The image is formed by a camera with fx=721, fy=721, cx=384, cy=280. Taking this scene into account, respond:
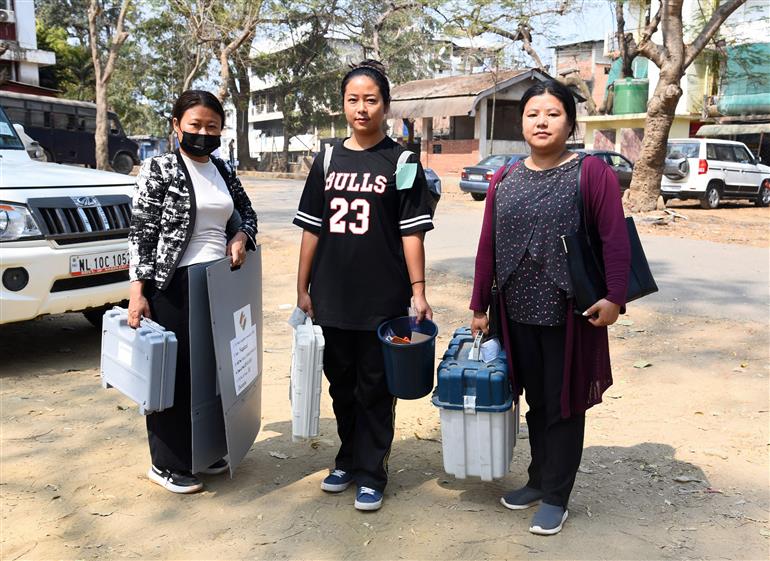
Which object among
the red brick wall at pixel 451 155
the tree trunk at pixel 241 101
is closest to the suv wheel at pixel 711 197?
the red brick wall at pixel 451 155

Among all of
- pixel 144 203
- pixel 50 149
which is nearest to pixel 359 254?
pixel 144 203

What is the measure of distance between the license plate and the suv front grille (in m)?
0.12

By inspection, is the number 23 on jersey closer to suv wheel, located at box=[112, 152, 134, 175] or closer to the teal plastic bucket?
the teal plastic bucket

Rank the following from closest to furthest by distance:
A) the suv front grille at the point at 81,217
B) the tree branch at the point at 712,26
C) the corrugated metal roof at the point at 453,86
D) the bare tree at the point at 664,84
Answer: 1. the suv front grille at the point at 81,217
2. the tree branch at the point at 712,26
3. the bare tree at the point at 664,84
4. the corrugated metal roof at the point at 453,86

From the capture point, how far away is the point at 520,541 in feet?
9.20

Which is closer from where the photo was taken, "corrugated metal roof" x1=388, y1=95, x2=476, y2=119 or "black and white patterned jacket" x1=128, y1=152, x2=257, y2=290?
"black and white patterned jacket" x1=128, y1=152, x2=257, y2=290

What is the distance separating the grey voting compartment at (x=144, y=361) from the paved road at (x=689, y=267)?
204 inches

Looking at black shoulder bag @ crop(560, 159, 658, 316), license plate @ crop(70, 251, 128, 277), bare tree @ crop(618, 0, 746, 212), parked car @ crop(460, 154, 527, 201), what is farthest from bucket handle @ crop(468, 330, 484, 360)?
parked car @ crop(460, 154, 527, 201)

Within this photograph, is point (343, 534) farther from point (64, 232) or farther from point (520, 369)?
point (64, 232)

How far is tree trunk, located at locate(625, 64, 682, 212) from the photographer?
14102mm

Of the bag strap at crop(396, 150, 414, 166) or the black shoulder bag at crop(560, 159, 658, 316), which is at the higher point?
the bag strap at crop(396, 150, 414, 166)

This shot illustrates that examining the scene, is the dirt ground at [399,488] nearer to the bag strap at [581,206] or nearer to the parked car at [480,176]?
the bag strap at [581,206]

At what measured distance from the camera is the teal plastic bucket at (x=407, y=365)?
289 centimetres

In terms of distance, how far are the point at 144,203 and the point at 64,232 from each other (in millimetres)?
2052
